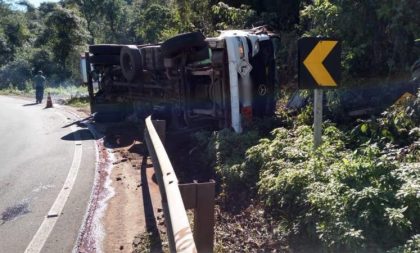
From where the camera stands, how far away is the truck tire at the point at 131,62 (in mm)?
9984

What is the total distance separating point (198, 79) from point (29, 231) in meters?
4.18

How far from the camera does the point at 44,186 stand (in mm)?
6852

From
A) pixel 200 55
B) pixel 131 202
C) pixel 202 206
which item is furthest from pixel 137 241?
pixel 200 55

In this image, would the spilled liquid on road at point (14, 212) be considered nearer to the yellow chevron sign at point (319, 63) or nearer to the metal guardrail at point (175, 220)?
the metal guardrail at point (175, 220)

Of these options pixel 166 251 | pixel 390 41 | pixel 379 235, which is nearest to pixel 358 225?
pixel 379 235

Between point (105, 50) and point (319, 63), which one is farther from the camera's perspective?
point (105, 50)

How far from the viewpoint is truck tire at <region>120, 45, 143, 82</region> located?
9.98 metres

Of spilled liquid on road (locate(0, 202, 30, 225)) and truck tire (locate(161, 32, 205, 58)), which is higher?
truck tire (locate(161, 32, 205, 58))

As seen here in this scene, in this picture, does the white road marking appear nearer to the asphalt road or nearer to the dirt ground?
the asphalt road

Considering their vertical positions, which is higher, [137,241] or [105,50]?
[105,50]

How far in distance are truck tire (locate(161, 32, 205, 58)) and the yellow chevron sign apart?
125 inches

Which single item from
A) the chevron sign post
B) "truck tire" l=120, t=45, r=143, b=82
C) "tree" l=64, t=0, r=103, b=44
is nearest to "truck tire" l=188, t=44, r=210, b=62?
"truck tire" l=120, t=45, r=143, b=82

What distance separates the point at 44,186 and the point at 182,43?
316cm

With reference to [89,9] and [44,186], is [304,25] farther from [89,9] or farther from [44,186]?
[89,9]
